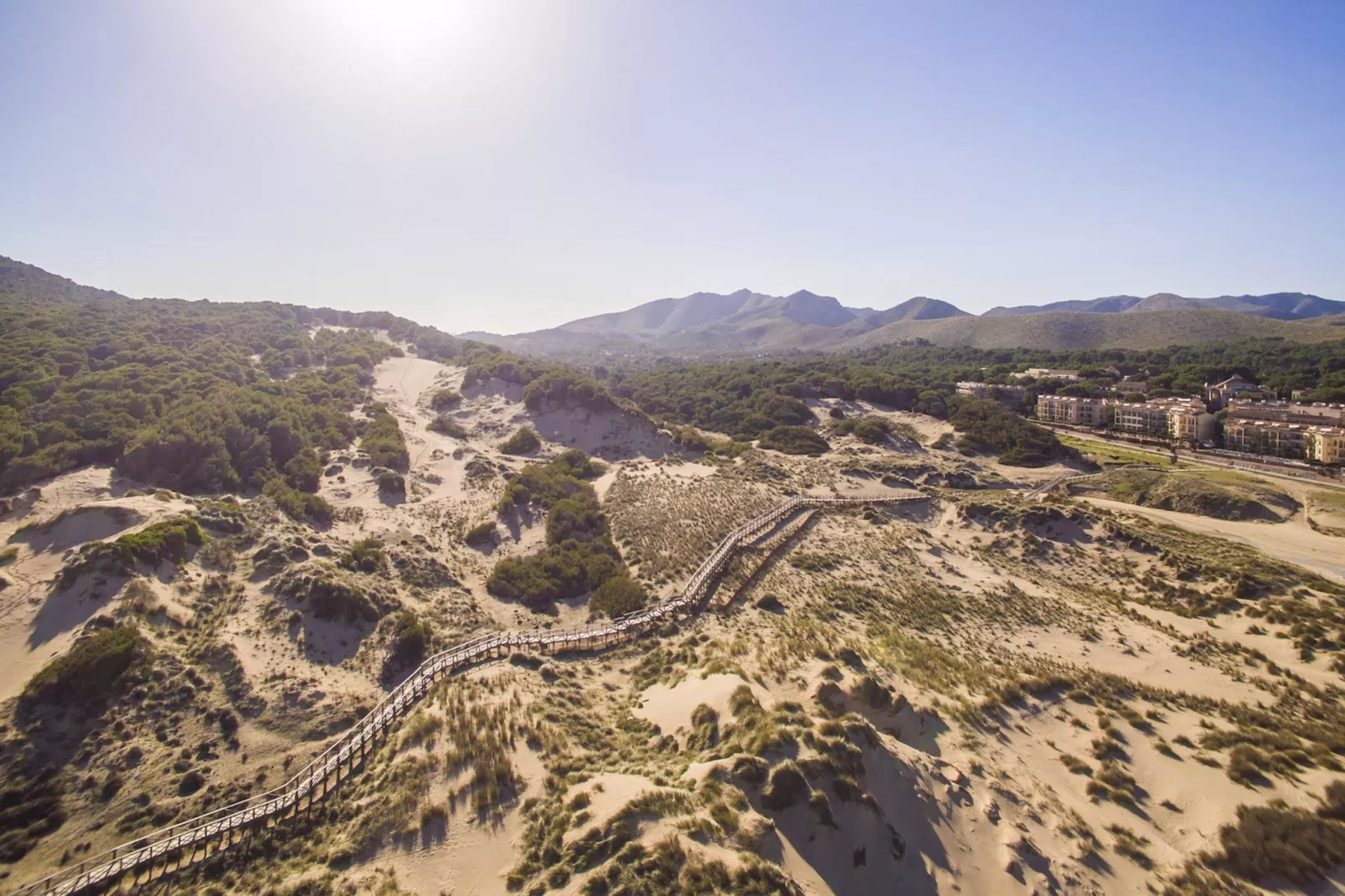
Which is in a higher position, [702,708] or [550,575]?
[702,708]

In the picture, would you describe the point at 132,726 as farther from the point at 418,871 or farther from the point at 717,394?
the point at 717,394

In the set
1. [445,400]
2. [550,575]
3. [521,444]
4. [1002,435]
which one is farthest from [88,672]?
[1002,435]

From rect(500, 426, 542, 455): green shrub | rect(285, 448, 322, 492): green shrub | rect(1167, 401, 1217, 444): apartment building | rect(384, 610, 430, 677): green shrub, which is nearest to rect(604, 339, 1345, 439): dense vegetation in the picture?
rect(1167, 401, 1217, 444): apartment building

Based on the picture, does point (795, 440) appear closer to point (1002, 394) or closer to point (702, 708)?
point (1002, 394)

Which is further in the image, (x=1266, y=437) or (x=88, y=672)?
(x=1266, y=437)

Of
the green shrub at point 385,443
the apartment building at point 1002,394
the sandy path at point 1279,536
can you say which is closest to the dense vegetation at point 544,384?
the green shrub at point 385,443

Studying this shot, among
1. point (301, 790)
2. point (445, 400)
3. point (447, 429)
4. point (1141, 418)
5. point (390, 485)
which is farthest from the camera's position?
point (1141, 418)

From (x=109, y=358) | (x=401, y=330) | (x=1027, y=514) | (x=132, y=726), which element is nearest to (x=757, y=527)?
(x=1027, y=514)

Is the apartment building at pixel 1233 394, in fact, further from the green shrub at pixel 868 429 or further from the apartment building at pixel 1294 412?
the green shrub at pixel 868 429
